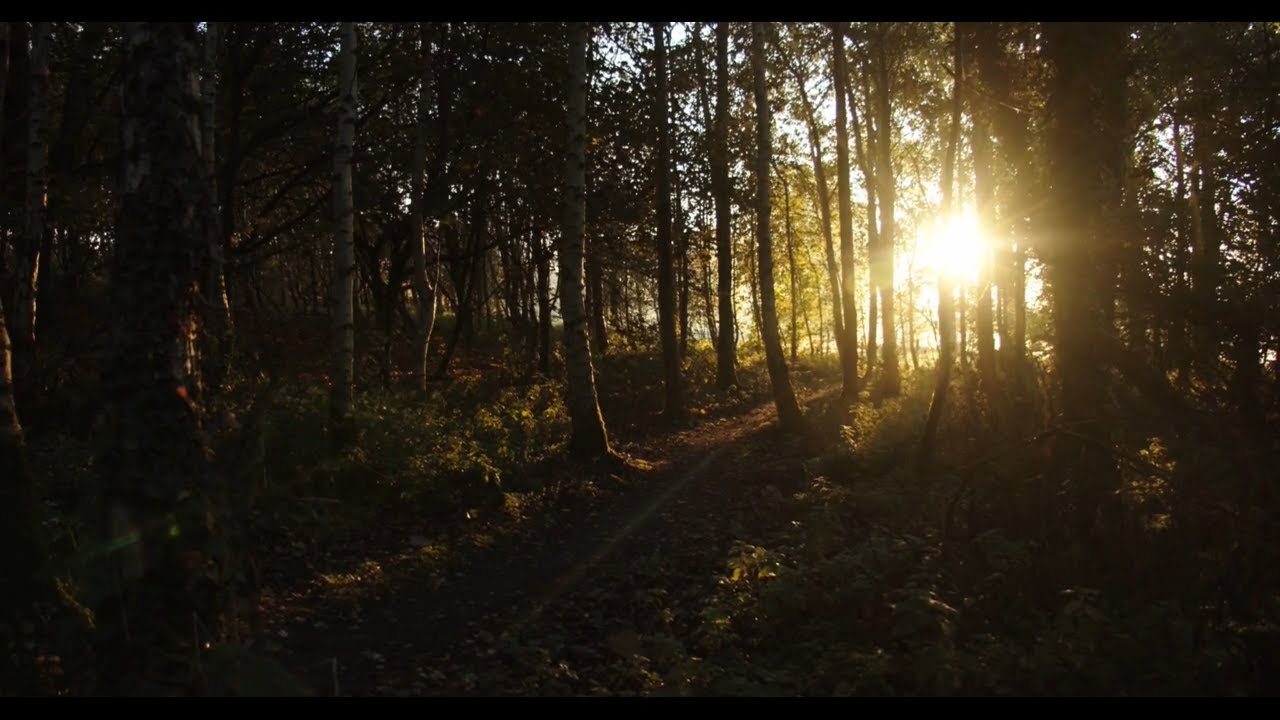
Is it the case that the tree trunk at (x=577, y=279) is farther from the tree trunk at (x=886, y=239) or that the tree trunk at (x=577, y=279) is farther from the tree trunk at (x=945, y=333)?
the tree trunk at (x=886, y=239)

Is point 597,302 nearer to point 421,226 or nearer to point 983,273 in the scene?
point 421,226

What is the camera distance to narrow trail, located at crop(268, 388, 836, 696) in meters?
5.61

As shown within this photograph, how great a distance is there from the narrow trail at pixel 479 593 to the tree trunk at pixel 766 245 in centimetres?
490

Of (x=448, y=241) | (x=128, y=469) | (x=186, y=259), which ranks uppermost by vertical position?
(x=448, y=241)

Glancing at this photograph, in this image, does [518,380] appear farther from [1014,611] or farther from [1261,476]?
[1261,476]

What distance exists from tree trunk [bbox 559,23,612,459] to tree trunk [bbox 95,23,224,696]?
8.86 metres

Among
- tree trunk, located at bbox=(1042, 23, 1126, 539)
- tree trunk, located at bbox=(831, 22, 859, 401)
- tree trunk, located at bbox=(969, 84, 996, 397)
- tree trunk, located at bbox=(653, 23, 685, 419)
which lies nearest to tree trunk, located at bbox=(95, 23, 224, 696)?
tree trunk, located at bbox=(1042, 23, 1126, 539)

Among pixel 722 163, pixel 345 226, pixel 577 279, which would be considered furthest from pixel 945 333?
pixel 345 226

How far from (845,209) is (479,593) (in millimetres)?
16351

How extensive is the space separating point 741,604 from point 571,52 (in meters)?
10.6

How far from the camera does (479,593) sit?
7449mm

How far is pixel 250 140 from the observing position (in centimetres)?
1700

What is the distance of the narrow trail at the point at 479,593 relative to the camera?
221 inches

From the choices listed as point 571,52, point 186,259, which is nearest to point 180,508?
point 186,259
